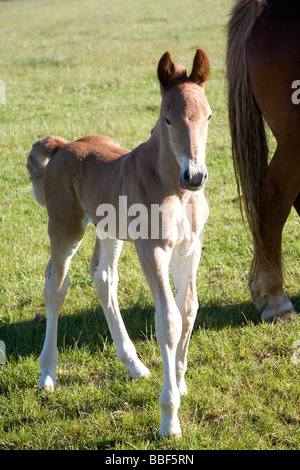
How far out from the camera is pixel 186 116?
2545 millimetres

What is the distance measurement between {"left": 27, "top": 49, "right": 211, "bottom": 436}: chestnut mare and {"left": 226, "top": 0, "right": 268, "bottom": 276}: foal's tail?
0.86 m

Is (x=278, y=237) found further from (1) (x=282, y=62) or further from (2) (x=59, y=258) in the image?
(2) (x=59, y=258)

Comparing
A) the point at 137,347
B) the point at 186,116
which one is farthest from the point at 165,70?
the point at 137,347

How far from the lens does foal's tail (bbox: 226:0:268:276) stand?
3.83 metres

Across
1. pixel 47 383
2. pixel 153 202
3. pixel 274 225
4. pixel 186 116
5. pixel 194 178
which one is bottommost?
pixel 47 383

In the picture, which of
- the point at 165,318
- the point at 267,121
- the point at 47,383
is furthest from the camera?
the point at 267,121

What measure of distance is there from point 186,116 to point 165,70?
11.3 inches

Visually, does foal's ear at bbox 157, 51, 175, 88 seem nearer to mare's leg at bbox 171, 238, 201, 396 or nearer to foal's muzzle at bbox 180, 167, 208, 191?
foal's muzzle at bbox 180, 167, 208, 191

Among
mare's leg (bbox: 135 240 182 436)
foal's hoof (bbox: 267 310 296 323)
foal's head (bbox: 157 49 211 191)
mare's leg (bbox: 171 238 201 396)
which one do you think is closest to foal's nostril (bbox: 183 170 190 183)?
foal's head (bbox: 157 49 211 191)

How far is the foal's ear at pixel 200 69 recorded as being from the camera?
2670 mm

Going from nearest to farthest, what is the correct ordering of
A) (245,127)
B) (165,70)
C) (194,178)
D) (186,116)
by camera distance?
(194,178)
(186,116)
(165,70)
(245,127)

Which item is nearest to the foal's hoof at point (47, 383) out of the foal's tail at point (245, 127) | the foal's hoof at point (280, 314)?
the foal's hoof at point (280, 314)

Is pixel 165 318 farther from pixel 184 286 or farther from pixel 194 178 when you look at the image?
pixel 194 178

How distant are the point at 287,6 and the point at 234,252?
2239 millimetres
